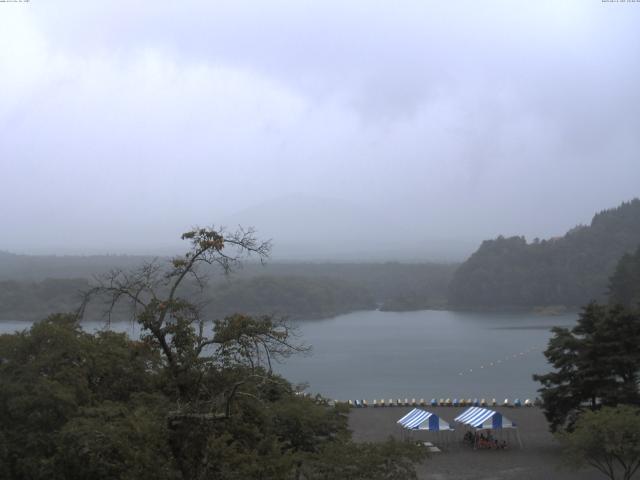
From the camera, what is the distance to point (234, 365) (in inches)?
170

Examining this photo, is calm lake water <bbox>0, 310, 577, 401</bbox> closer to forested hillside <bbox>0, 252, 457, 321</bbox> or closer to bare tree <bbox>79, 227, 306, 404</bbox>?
forested hillside <bbox>0, 252, 457, 321</bbox>

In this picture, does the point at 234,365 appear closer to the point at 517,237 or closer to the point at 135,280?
the point at 135,280

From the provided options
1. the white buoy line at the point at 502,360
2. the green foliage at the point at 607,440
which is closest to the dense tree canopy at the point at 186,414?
the green foliage at the point at 607,440

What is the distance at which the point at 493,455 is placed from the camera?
10.6 metres

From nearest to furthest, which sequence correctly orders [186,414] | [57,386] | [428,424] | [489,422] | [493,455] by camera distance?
[186,414], [57,386], [493,455], [489,422], [428,424]

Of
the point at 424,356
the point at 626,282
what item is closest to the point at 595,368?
the point at 424,356

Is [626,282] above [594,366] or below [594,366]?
above

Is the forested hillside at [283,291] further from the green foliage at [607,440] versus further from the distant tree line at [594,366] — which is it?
the green foliage at [607,440]

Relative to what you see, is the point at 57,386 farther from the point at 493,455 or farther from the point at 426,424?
the point at 493,455

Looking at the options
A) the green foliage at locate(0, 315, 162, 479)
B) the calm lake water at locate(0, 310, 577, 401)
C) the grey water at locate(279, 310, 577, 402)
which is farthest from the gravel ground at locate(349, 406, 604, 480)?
the grey water at locate(279, 310, 577, 402)

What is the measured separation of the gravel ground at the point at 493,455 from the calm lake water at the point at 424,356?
6320 mm

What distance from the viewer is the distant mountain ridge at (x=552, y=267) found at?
50062mm

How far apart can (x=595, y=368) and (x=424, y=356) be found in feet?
68.0

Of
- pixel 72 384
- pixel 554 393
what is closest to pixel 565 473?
pixel 554 393
